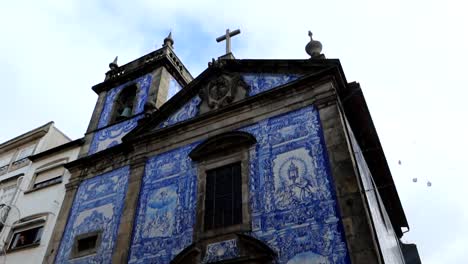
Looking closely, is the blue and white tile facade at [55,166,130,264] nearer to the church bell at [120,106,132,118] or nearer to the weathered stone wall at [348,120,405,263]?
the church bell at [120,106,132,118]

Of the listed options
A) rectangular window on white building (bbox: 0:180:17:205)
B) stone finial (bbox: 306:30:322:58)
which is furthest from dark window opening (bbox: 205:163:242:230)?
rectangular window on white building (bbox: 0:180:17:205)

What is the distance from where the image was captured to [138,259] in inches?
339

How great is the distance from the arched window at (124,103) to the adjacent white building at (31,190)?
4.96ft

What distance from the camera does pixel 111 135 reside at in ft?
41.8

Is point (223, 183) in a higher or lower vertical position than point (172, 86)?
lower

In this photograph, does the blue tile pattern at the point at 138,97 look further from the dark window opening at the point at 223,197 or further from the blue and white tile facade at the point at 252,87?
the dark window opening at the point at 223,197

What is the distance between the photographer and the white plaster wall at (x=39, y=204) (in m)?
11.0

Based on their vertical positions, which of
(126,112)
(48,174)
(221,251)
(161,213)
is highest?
(126,112)

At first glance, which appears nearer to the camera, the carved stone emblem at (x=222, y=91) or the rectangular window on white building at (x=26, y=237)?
the carved stone emblem at (x=222, y=91)

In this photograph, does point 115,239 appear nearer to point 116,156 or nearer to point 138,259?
point 138,259

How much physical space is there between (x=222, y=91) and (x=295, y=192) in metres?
3.97

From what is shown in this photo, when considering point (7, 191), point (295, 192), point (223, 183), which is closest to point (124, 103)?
point (7, 191)

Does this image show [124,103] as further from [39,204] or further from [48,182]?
[39,204]

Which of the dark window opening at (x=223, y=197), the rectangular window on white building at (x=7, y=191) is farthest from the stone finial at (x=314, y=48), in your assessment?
the rectangular window on white building at (x=7, y=191)
